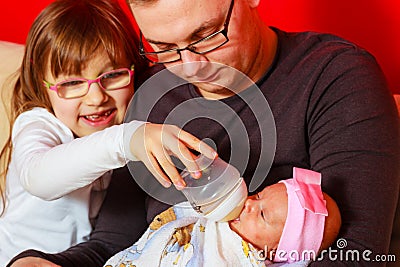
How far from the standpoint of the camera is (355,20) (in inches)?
86.0

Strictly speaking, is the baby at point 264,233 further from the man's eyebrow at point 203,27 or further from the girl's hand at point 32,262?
the man's eyebrow at point 203,27

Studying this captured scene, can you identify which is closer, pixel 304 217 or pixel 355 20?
pixel 304 217

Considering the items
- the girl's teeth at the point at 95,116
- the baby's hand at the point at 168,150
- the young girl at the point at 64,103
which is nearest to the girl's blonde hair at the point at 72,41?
the young girl at the point at 64,103

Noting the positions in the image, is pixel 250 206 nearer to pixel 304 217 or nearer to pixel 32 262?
pixel 304 217

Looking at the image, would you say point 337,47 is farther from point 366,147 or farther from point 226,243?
point 226,243

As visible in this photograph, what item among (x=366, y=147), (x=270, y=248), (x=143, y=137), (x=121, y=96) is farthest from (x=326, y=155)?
(x=121, y=96)

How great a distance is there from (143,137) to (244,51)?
334 millimetres

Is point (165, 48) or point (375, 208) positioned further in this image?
point (165, 48)

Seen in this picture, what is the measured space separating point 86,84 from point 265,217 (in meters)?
0.63

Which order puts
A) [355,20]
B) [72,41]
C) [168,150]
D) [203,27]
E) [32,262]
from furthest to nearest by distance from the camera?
[355,20] → [72,41] → [32,262] → [203,27] → [168,150]

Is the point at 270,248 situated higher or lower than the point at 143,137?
lower

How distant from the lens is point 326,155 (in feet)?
4.88

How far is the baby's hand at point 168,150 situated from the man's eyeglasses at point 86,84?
455mm

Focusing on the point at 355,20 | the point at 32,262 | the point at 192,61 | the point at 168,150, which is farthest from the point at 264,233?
the point at 355,20
